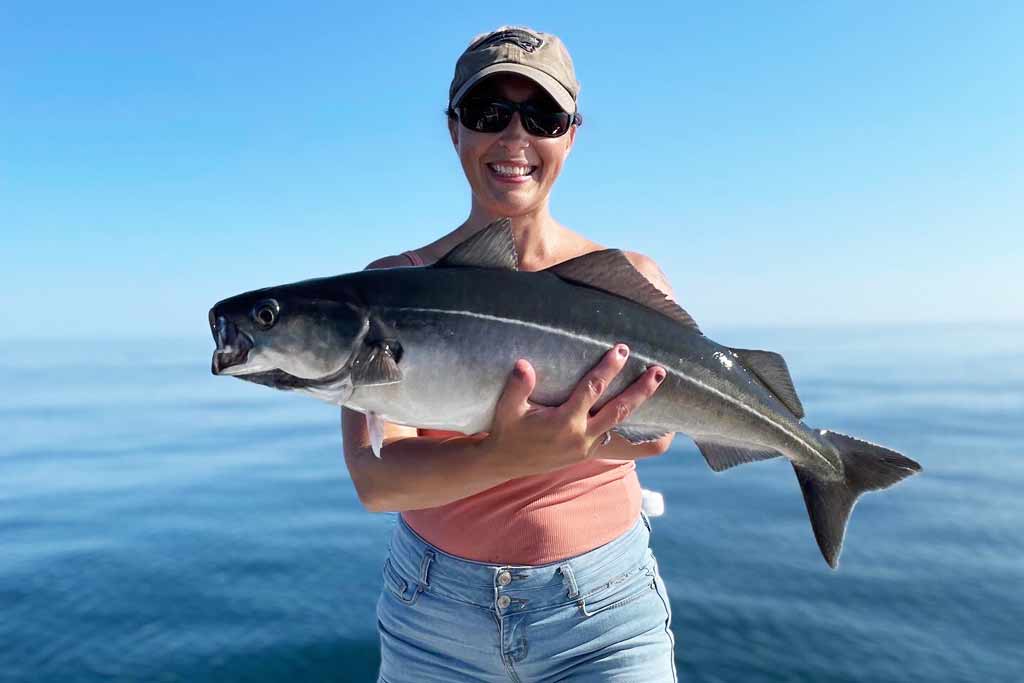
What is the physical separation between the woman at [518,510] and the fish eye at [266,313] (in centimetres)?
74

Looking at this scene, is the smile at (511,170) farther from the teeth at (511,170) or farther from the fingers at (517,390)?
the fingers at (517,390)

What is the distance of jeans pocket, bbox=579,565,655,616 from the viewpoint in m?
3.32

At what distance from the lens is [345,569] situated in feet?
27.4

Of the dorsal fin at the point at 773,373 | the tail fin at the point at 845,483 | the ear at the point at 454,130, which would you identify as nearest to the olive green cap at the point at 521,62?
the ear at the point at 454,130

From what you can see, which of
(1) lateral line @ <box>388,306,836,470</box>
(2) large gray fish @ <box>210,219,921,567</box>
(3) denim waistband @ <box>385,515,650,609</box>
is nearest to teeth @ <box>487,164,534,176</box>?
(2) large gray fish @ <box>210,219,921,567</box>

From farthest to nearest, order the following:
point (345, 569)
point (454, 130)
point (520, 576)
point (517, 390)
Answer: point (345, 569), point (454, 130), point (520, 576), point (517, 390)

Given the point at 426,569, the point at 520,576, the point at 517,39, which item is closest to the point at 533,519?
the point at 520,576

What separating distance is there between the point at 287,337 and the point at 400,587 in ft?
4.68

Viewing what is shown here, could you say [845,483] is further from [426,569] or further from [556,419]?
[426,569]

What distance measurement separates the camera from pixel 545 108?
369 centimetres

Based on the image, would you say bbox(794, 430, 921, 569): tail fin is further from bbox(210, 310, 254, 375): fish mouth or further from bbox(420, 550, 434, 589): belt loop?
bbox(210, 310, 254, 375): fish mouth

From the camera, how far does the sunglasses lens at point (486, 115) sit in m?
3.67

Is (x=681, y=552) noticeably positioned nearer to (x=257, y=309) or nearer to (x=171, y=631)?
(x=171, y=631)

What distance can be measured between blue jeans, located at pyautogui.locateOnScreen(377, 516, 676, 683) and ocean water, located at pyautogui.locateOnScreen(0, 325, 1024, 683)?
3367 mm
